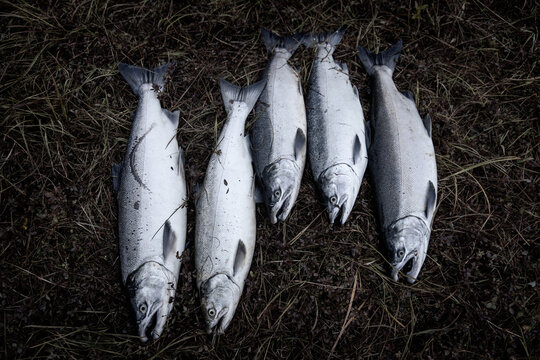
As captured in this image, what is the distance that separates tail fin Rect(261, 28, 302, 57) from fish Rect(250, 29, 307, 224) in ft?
0.03

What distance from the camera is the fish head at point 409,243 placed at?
3.25 m

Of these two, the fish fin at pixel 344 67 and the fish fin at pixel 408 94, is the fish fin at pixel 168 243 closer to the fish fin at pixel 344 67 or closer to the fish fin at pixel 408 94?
the fish fin at pixel 344 67

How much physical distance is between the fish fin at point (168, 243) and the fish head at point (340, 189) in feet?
4.76

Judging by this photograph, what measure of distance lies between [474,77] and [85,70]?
166 inches

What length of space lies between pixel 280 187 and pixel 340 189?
0.55m

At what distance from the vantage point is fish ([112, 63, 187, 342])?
323 centimetres

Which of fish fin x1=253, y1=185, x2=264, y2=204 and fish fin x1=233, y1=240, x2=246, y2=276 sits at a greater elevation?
fish fin x1=253, y1=185, x2=264, y2=204

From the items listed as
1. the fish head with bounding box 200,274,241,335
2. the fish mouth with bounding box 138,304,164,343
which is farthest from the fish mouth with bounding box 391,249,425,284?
the fish mouth with bounding box 138,304,164,343

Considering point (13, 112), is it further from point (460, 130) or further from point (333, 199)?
point (460, 130)

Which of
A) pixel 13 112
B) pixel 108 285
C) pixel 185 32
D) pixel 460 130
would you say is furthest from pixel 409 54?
pixel 13 112

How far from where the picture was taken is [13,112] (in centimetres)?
389

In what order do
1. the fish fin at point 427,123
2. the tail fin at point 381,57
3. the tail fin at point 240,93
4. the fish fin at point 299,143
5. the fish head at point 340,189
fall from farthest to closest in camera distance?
the tail fin at point 381,57 → the tail fin at point 240,93 → the fish fin at point 427,123 → the fish fin at point 299,143 → the fish head at point 340,189

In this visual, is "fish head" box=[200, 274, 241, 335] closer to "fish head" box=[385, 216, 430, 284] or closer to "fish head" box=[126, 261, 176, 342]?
"fish head" box=[126, 261, 176, 342]

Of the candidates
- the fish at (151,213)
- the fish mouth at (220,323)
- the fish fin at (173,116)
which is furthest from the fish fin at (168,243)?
the fish fin at (173,116)
